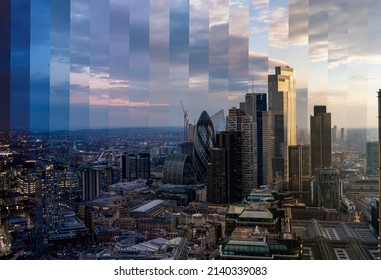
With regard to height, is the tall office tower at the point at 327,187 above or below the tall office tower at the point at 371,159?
below

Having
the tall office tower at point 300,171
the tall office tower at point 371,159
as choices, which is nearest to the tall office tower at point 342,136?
the tall office tower at point 371,159

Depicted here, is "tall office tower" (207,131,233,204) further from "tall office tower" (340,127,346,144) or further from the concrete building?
the concrete building

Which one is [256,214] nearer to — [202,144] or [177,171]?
[177,171]

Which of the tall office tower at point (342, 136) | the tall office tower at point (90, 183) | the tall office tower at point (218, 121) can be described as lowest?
the tall office tower at point (90, 183)

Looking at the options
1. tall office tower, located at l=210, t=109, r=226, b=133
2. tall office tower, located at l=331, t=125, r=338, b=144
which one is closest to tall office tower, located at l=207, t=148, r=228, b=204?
tall office tower, located at l=210, t=109, r=226, b=133

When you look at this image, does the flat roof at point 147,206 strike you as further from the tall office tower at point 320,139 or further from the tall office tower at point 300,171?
the tall office tower at point 320,139

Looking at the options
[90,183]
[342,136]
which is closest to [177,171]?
[90,183]
